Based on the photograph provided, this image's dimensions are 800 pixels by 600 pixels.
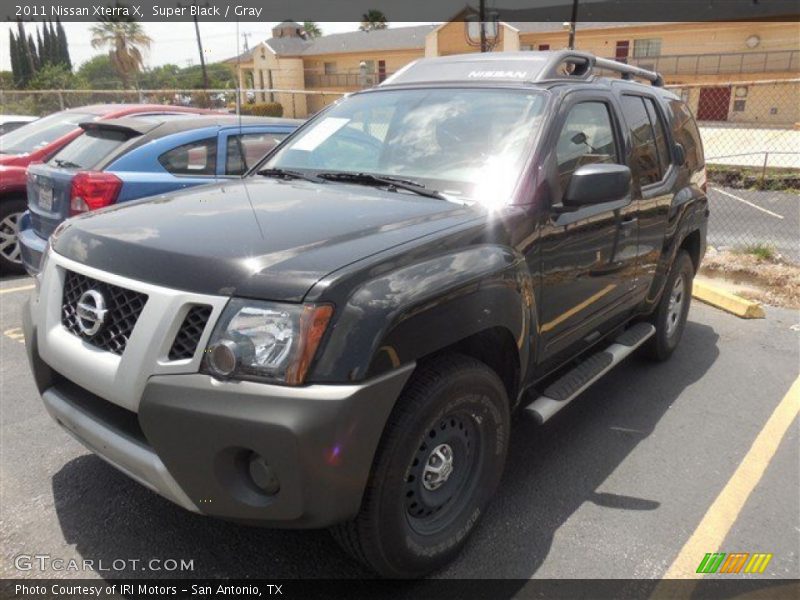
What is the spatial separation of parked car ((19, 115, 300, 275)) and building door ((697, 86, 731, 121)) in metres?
34.3

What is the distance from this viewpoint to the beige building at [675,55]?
3244 centimetres

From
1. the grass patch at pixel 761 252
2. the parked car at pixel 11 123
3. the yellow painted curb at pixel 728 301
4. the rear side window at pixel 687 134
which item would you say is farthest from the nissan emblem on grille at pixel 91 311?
the parked car at pixel 11 123

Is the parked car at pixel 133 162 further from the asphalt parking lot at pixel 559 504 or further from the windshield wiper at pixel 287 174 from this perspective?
the windshield wiper at pixel 287 174

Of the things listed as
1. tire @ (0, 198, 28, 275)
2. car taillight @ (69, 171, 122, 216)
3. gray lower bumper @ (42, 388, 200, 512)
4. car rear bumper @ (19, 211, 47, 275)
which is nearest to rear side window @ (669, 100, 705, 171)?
gray lower bumper @ (42, 388, 200, 512)

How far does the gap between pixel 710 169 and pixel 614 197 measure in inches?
525

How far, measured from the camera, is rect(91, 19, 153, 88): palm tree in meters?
46.1

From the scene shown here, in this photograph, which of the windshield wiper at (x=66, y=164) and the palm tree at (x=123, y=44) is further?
the palm tree at (x=123, y=44)

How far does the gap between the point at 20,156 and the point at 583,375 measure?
619cm

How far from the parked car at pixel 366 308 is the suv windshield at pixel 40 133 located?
4.53 meters

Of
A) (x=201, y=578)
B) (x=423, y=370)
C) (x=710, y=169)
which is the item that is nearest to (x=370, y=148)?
(x=423, y=370)

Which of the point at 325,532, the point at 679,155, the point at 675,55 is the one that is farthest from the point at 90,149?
the point at 675,55

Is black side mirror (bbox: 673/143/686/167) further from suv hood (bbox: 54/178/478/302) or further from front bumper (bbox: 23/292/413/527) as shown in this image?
front bumper (bbox: 23/292/413/527)

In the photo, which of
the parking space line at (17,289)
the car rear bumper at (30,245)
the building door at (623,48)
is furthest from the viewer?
the building door at (623,48)

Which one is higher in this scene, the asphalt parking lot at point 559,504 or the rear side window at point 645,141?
the rear side window at point 645,141
